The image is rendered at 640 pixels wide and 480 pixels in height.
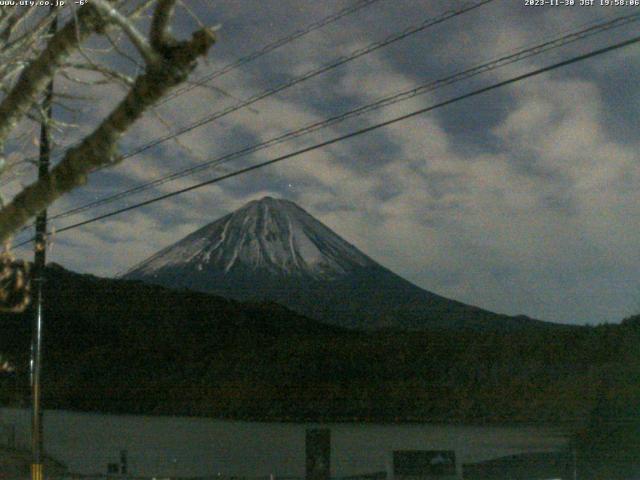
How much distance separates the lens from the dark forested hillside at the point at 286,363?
2228 centimetres

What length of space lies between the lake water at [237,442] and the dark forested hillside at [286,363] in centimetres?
60

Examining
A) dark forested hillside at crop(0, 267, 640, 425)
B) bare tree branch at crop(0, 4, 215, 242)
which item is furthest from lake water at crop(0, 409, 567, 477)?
bare tree branch at crop(0, 4, 215, 242)

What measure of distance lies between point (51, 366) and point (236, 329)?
6120 millimetres

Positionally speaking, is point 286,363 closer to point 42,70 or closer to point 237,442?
point 237,442

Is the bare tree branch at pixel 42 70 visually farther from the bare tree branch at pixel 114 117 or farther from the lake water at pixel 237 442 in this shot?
the lake water at pixel 237 442

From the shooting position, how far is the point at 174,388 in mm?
28062

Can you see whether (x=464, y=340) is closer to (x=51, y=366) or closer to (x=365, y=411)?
(x=365, y=411)

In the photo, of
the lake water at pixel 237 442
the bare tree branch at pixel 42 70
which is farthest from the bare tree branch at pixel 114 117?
the lake water at pixel 237 442

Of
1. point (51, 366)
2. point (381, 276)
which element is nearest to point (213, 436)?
point (51, 366)

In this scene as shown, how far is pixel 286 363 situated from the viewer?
91.3 feet

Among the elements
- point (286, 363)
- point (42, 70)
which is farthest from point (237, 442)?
point (42, 70)

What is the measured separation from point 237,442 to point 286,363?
13.3 feet

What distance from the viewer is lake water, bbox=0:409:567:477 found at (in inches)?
824

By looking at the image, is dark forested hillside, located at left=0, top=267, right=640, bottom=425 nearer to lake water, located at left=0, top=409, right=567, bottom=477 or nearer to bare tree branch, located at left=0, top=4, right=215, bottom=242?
lake water, located at left=0, top=409, right=567, bottom=477
